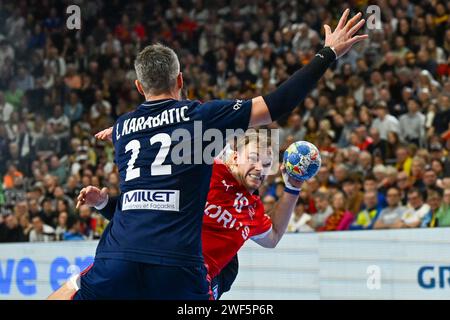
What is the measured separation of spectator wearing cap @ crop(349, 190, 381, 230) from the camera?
1209 centimetres

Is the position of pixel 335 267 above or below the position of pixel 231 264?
below

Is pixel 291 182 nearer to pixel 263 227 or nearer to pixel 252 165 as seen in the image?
pixel 252 165

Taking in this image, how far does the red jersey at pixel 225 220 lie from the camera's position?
6305mm

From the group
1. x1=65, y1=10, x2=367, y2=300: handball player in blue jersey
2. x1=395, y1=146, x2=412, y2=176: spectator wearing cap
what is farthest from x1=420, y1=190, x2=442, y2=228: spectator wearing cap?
x1=65, y1=10, x2=367, y2=300: handball player in blue jersey

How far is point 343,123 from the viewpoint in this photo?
48.7 ft

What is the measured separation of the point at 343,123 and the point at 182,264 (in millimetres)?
10187

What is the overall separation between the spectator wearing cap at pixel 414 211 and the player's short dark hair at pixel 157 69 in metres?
6.91

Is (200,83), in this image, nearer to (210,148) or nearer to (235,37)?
(235,37)

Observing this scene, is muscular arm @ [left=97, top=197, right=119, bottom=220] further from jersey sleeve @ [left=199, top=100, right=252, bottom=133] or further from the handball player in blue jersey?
jersey sleeve @ [left=199, top=100, right=252, bottom=133]

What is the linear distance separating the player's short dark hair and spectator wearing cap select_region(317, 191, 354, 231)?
7.54m

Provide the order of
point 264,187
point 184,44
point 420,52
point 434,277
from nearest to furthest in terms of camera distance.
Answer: point 434,277 < point 264,187 < point 420,52 < point 184,44

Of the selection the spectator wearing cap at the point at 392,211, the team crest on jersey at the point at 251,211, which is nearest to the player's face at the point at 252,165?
the team crest on jersey at the point at 251,211

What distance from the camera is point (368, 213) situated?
1222 cm

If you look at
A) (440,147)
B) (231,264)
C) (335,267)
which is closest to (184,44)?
(440,147)
